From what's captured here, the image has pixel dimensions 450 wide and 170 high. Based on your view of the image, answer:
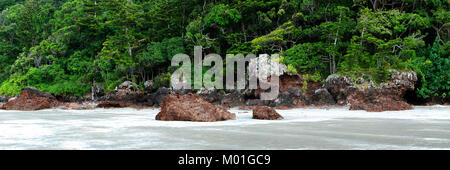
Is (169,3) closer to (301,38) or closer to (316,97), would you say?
(301,38)

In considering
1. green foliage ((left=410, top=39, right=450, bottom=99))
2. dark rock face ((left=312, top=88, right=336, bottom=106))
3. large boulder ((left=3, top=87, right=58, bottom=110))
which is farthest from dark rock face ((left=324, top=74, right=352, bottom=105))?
large boulder ((left=3, top=87, right=58, bottom=110))

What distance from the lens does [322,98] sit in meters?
17.9

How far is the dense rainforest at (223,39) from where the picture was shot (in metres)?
18.3

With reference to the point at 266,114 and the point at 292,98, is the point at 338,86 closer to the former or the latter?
the point at 292,98

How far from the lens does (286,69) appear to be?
63.9 ft

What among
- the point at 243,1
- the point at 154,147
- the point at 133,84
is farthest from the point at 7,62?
the point at 154,147

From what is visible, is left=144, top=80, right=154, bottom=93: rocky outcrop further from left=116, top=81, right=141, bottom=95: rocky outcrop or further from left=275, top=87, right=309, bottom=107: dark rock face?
left=275, top=87, right=309, bottom=107: dark rock face

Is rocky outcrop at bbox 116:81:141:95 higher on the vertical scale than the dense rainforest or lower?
lower

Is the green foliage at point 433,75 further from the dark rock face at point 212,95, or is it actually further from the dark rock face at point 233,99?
the dark rock face at point 212,95

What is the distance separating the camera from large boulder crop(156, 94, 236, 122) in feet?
29.9

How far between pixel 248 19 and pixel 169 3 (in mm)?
6814

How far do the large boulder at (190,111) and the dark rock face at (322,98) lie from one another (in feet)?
30.0

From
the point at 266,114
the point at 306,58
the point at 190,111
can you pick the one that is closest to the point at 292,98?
the point at 306,58

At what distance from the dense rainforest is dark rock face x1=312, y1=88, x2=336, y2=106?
53.4 inches
